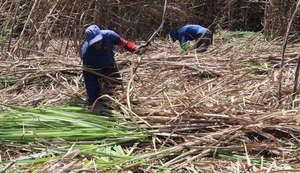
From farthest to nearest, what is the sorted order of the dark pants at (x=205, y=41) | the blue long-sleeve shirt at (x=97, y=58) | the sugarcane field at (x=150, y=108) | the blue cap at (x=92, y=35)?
the dark pants at (x=205, y=41) < the blue long-sleeve shirt at (x=97, y=58) < the blue cap at (x=92, y=35) < the sugarcane field at (x=150, y=108)

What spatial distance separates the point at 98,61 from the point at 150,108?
2.63 feet

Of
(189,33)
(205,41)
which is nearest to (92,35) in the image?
(205,41)

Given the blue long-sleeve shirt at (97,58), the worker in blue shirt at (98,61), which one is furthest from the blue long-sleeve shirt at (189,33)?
the blue long-sleeve shirt at (97,58)

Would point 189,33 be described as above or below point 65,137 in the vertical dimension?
above

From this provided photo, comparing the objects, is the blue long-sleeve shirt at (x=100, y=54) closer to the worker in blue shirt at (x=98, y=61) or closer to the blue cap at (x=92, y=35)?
the worker in blue shirt at (x=98, y=61)

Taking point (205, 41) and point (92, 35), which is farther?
point (205, 41)

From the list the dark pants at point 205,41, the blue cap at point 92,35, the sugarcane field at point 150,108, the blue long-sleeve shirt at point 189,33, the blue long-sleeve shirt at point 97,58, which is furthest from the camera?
the blue long-sleeve shirt at point 189,33

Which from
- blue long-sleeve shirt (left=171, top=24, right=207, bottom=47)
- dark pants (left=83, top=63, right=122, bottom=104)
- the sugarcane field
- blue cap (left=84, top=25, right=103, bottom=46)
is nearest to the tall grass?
the sugarcane field

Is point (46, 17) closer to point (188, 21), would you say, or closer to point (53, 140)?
point (188, 21)

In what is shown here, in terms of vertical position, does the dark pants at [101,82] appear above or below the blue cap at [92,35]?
below

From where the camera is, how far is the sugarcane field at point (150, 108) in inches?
120

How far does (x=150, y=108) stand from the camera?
3.79m

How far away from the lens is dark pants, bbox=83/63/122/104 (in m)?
4.23

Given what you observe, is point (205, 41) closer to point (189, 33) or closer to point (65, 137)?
point (189, 33)
